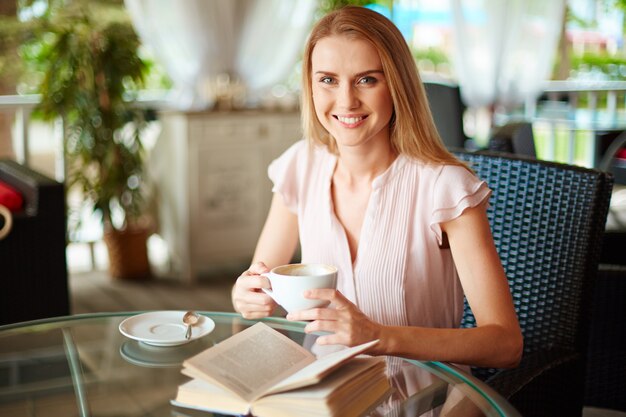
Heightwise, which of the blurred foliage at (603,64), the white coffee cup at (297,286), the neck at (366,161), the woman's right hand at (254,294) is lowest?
the woman's right hand at (254,294)

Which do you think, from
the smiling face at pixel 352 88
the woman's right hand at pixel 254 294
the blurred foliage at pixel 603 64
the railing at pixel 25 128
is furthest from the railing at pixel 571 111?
the woman's right hand at pixel 254 294

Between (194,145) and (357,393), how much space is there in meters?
3.10

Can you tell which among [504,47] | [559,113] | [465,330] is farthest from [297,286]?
[504,47]

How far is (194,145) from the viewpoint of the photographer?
161 inches

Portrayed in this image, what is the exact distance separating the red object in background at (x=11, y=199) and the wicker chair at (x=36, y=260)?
27 mm

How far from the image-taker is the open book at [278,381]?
1.04 meters

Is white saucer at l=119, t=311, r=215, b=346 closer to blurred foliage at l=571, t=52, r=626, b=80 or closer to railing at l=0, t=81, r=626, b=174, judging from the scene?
railing at l=0, t=81, r=626, b=174


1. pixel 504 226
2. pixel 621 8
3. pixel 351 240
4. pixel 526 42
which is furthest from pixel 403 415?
pixel 621 8

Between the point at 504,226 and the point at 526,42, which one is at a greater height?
the point at 526,42

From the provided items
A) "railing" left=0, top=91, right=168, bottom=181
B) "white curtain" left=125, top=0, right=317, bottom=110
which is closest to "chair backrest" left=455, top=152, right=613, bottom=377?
"white curtain" left=125, top=0, right=317, bottom=110

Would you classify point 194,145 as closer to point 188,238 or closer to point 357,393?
point 188,238

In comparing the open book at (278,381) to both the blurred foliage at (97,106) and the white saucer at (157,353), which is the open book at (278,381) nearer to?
the white saucer at (157,353)

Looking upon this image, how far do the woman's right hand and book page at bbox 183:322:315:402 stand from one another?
0.44 ft

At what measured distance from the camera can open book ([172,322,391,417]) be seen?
1.04m
